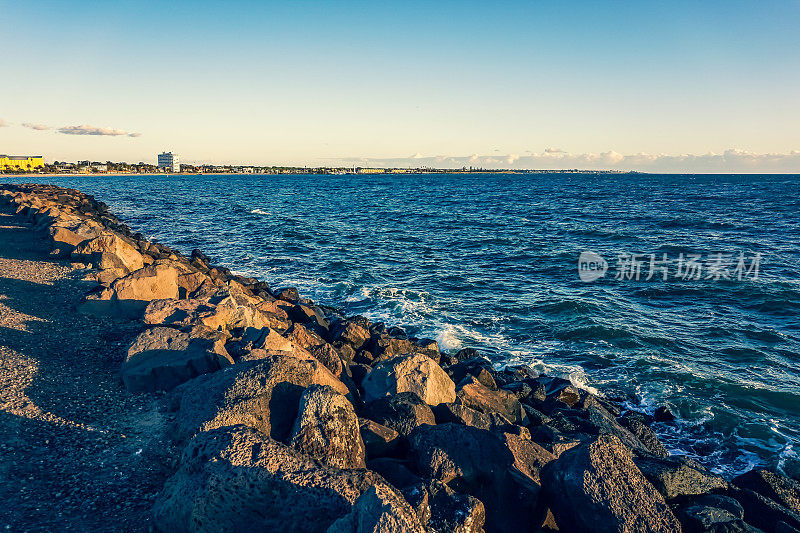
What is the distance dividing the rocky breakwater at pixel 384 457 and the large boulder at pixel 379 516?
0.01m

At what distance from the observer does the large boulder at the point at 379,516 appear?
340cm

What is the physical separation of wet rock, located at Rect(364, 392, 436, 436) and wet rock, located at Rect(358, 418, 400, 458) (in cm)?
33

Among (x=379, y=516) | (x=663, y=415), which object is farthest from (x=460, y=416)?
(x=663, y=415)

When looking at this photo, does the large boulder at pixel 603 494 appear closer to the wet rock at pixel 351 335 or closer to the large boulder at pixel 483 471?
the large boulder at pixel 483 471

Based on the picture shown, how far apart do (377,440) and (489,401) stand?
10.9 ft

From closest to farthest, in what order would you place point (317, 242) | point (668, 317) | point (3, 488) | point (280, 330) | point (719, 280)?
point (3, 488), point (280, 330), point (668, 317), point (719, 280), point (317, 242)

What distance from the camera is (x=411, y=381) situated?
291 inches

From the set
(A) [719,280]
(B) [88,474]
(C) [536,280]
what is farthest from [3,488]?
(A) [719,280]

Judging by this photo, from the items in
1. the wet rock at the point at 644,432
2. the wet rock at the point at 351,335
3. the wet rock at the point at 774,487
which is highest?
the wet rock at the point at 351,335

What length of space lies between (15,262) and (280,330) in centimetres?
1073

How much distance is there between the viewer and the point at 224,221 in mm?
44594

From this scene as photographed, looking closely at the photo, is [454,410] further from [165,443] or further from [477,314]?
[477,314]

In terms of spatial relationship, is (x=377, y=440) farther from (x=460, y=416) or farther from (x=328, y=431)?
(x=460, y=416)

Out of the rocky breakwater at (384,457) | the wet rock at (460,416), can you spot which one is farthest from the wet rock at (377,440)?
the wet rock at (460,416)
